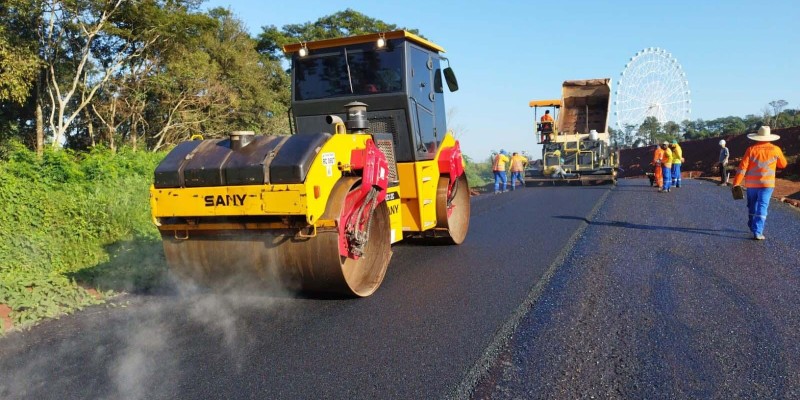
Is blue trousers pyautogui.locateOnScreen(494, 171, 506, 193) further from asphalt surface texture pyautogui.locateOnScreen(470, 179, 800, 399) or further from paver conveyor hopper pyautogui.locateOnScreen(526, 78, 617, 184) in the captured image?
asphalt surface texture pyautogui.locateOnScreen(470, 179, 800, 399)

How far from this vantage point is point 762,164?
268 inches

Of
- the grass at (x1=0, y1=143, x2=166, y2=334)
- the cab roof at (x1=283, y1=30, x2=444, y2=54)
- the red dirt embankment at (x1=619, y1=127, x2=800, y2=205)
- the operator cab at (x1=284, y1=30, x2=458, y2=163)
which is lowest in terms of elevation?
the red dirt embankment at (x1=619, y1=127, x2=800, y2=205)

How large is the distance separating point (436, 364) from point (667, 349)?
4.57 feet

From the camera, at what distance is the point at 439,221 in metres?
6.41

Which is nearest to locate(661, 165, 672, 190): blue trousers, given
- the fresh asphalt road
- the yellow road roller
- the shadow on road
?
the shadow on road

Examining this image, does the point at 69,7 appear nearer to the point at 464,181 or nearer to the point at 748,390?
the point at 464,181

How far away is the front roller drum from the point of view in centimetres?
402

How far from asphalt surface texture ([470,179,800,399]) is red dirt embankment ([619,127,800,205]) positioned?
406 inches

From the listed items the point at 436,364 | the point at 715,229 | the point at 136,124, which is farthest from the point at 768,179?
the point at 136,124

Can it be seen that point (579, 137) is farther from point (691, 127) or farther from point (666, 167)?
point (691, 127)

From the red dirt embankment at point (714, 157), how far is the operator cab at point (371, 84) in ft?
40.4

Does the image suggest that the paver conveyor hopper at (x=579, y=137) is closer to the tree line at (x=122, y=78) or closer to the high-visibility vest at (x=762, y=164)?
the tree line at (x=122, y=78)

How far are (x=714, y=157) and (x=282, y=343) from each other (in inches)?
1205

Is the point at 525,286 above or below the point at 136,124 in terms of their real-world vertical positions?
below
